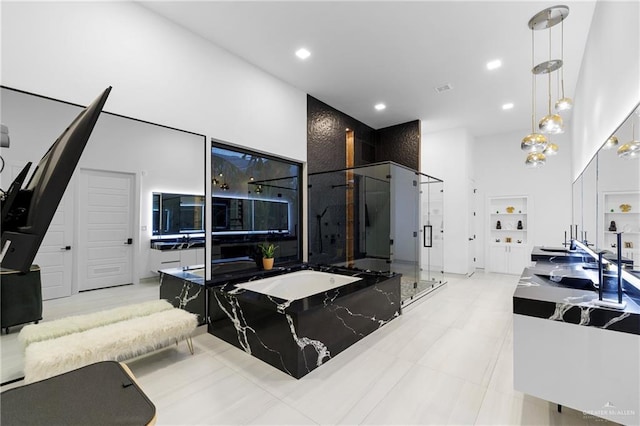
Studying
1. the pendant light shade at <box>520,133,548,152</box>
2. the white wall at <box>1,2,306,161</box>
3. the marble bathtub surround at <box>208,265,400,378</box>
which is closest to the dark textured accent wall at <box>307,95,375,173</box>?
the white wall at <box>1,2,306,161</box>

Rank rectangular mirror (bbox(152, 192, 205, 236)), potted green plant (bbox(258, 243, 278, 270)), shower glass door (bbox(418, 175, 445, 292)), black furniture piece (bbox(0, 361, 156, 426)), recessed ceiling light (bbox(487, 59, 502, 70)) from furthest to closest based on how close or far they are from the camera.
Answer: shower glass door (bbox(418, 175, 445, 292)), potted green plant (bbox(258, 243, 278, 270)), recessed ceiling light (bbox(487, 59, 502, 70)), rectangular mirror (bbox(152, 192, 205, 236)), black furniture piece (bbox(0, 361, 156, 426))

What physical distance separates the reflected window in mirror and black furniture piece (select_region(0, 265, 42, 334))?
1.49 meters

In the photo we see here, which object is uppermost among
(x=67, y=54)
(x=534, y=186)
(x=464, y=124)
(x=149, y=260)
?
(x=464, y=124)

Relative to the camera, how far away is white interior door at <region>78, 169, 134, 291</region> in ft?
7.60

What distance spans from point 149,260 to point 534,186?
24.3ft

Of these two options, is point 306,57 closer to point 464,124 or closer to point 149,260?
point 149,260

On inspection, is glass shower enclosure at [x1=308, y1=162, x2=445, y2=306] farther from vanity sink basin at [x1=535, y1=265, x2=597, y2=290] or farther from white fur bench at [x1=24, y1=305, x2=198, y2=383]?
white fur bench at [x1=24, y1=305, x2=198, y2=383]

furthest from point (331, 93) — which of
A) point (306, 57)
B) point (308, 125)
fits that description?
point (306, 57)

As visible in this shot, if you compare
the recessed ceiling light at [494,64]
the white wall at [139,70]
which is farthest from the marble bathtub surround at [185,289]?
the recessed ceiling light at [494,64]

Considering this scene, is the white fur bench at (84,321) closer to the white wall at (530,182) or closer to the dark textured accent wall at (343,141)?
the dark textured accent wall at (343,141)

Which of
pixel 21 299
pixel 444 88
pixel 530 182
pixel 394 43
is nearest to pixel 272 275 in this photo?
pixel 21 299

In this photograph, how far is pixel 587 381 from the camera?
4.82 feet

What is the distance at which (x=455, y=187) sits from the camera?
6.10m

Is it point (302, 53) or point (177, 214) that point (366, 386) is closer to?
point (177, 214)
